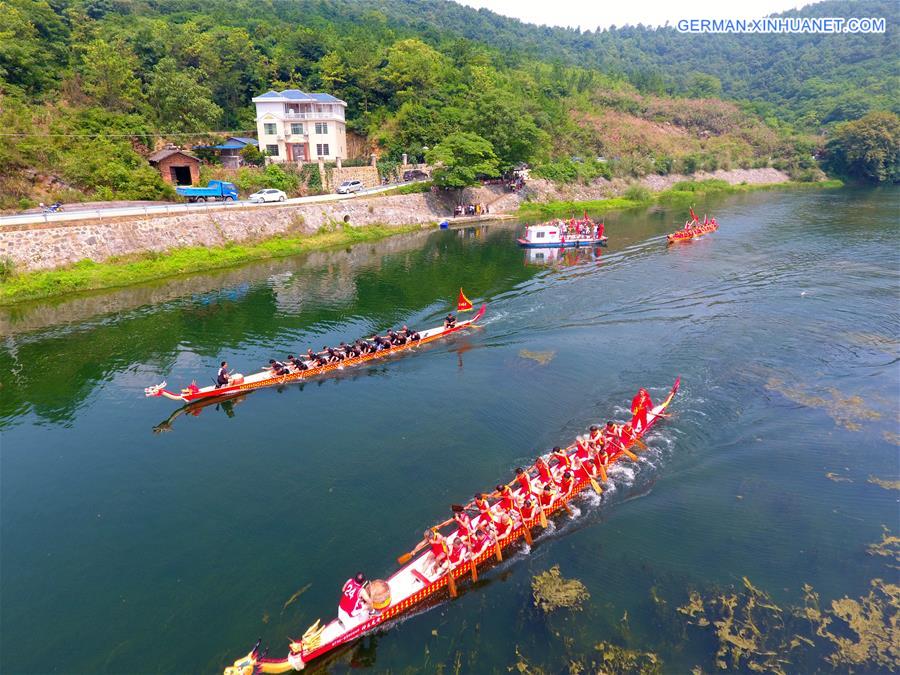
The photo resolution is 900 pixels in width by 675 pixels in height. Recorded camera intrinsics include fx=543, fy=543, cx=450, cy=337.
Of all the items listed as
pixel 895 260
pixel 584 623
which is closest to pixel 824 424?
pixel 584 623

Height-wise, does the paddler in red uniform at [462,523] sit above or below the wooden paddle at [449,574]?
above

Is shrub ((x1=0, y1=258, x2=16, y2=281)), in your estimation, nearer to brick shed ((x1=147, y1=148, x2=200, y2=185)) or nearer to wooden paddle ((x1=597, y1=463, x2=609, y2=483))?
brick shed ((x1=147, y1=148, x2=200, y2=185))

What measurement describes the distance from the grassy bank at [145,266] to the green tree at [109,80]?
28597 millimetres

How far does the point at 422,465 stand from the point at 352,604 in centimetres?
684

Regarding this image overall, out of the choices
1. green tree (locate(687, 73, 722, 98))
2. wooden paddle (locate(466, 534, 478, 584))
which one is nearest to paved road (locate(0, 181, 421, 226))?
wooden paddle (locate(466, 534, 478, 584))

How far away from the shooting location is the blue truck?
51656 mm

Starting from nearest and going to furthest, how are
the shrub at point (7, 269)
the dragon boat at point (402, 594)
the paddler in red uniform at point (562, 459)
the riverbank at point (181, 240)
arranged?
the dragon boat at point (402, 594) < the paddler in red uniform at point (562, 459) < the shrub at point (7, 269) < the riverbank at point (181, 240)

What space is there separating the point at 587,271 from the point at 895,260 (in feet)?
82.5

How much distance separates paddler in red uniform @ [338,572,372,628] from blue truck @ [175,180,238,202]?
159 ft

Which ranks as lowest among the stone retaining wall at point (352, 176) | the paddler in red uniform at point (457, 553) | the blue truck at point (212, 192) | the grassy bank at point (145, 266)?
the paddler in red uniform at point (457, 553)

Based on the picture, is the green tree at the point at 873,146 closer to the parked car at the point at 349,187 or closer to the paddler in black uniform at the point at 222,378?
the parked car at the point at 349,187

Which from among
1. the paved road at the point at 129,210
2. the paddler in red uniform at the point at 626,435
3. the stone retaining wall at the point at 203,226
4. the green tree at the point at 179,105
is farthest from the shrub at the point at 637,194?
the paddler in red uniform at the point at 626,435

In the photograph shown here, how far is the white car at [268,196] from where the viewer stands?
176ft

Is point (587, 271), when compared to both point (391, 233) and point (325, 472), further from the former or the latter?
point (325, 472)
